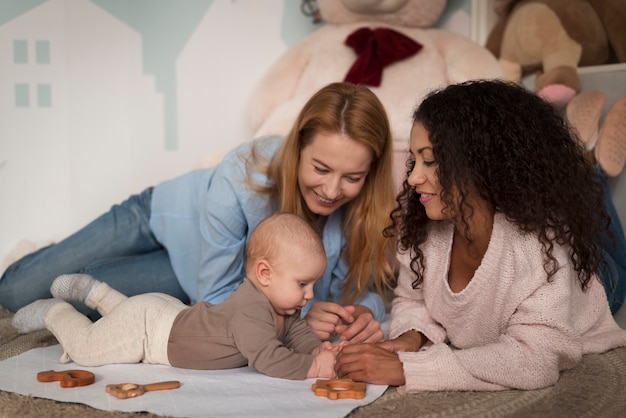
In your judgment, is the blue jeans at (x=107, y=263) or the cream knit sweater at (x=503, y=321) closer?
the cream knit sweater at (x=503, y=321)

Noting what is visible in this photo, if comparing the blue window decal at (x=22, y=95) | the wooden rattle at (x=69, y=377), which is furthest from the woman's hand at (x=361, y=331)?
the blue window decal at (x=22, y=95)

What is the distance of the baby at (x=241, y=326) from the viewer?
4.37 ft

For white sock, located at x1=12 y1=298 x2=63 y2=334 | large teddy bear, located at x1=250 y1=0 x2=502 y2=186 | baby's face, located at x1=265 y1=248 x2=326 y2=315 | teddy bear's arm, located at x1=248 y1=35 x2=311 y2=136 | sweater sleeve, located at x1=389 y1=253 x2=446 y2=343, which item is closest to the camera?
baby's face, located at x1=265 y1=248 x2=326 y2=315

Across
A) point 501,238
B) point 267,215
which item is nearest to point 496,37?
point 267,215

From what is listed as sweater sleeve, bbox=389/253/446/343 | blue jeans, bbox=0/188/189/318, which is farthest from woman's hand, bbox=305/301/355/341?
blue jeans, bbox=0/188/189/318

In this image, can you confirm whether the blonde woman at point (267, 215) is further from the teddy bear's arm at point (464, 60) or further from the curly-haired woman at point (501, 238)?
the teddy bear's arm at point (464, 60)

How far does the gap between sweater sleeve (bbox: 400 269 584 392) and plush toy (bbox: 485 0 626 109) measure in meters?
1.02

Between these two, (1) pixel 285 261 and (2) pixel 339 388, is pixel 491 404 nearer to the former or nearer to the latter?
(2) pixel 339 388

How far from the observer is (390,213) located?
159 centimetres

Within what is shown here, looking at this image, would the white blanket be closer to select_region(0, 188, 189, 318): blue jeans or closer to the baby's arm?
the baby's arm

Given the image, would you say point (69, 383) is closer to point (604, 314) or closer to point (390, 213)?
point (390, 213)

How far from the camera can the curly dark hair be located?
1284mm

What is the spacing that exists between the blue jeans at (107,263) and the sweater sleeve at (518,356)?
912 millimetres

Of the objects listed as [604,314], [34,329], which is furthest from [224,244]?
[604,314]
